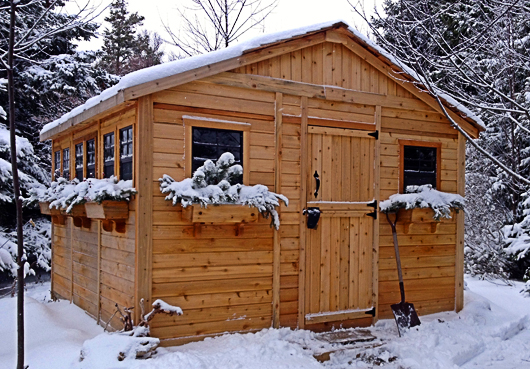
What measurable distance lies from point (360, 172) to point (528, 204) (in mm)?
5921

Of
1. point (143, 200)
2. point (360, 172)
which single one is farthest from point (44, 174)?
point (360, 172)

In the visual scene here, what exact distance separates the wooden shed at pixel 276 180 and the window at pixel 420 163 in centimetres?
2

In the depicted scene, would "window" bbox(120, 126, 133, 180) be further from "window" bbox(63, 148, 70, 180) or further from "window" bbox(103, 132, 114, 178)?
"window" bbox(63, 148, 70, 180)

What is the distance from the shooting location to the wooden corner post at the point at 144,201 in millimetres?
5590

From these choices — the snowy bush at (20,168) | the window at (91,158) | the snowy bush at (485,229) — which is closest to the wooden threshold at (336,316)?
the window at (91,158)

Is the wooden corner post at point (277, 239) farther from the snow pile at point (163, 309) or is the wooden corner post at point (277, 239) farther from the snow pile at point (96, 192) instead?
the snow pile at point (96, 192)

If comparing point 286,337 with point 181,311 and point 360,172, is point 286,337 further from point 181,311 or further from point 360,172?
point 360,172

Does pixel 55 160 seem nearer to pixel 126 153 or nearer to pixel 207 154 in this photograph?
pixel 126 153

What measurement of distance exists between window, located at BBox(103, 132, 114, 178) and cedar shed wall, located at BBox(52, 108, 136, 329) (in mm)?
120

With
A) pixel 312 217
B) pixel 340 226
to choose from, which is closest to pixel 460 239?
pixel 340 226

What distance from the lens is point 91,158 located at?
7.75 metres

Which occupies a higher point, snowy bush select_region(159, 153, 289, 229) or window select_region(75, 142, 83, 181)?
window select_region(75, 142, 83, 181)

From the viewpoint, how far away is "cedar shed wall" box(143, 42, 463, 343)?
5.82 m

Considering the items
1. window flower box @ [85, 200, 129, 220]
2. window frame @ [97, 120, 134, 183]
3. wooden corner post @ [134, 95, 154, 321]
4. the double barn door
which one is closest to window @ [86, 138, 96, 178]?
window frame @ [97, 120, 134, 183]
